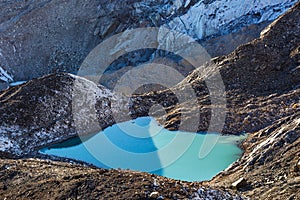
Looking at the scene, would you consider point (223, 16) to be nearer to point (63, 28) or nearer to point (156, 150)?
point (63, 28)

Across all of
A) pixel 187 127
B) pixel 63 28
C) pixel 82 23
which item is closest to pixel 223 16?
pixel 82 23

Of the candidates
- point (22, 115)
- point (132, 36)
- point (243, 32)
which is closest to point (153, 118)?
point (22, 115)

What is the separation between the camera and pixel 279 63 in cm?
1862

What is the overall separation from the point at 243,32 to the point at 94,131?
56.3ft

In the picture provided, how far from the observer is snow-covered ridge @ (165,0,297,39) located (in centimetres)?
3108

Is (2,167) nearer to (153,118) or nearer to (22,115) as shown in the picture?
(22,115)

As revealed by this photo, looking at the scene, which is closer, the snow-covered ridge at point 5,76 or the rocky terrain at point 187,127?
the rocky terrain at point 187,127

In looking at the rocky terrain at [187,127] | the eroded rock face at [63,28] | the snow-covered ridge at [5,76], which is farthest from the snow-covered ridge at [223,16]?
the snow-covered ridge at [5,76]

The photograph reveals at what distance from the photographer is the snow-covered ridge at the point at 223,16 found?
3108cm

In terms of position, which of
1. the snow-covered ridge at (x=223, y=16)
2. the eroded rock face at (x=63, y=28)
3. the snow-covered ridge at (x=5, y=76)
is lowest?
the snow-covered ridge at (x=223, y=16)

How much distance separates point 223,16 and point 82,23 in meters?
13.4

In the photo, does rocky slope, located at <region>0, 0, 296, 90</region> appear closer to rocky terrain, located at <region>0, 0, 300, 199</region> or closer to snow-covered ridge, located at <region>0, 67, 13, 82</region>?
snow-covered ridge, located at <region>0, 67, 13, 82</region>

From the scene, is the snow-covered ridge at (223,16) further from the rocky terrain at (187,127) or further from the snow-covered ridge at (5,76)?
the snow-covered ridge at (5,76)

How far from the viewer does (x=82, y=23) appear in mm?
38188
